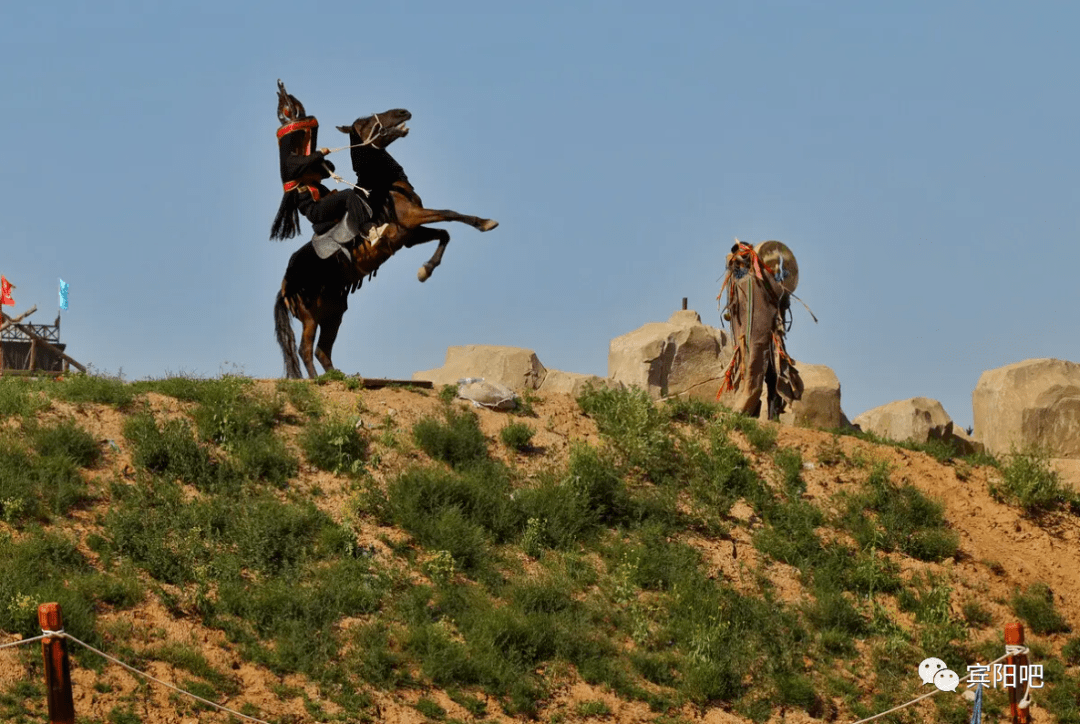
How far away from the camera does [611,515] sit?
49.7 ft

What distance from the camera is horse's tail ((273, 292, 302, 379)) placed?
17.2 metres

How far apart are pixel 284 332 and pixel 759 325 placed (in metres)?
5.26

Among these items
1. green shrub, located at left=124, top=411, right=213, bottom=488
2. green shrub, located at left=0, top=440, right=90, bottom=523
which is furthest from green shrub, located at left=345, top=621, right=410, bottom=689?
green shrub, located at left=0, top=440, right=90, bottom=523

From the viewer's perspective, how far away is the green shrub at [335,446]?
15.1 metres

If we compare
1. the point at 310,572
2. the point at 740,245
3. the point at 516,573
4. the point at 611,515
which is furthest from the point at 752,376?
the point at 310,572

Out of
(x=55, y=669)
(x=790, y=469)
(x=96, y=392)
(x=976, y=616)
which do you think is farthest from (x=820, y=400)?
(x=55, y=669)

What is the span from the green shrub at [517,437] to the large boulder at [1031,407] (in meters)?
6.66

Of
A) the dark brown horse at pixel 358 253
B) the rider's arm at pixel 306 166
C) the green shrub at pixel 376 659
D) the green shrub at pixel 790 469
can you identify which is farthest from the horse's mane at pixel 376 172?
the green shrub at pixel 376 659

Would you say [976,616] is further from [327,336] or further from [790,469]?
[327,336]

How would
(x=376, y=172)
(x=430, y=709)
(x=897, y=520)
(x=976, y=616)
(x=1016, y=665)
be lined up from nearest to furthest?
(x=1016, y=665), (x=430, y=709), (x=976, y=616), (x=897, y=520), (x=376, y=172)

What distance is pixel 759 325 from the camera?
57.8ft

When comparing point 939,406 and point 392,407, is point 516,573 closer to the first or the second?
point 392,407

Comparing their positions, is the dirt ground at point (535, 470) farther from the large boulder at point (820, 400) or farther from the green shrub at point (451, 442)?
the large boulder at point (820, 400)

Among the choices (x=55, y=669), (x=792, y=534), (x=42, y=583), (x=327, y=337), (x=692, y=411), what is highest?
(x=327, y=337)
